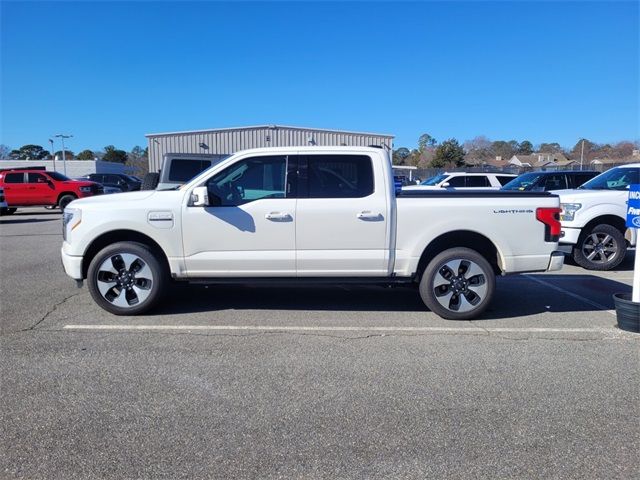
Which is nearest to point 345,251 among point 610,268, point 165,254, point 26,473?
point 165,254

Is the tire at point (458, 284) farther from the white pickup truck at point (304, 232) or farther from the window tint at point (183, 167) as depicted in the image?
the window tint at point (183, 167)

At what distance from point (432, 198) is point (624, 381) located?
103 inches

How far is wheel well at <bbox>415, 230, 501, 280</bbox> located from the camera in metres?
5.88

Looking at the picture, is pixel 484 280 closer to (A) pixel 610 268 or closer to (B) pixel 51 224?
(A) pixel 610 268

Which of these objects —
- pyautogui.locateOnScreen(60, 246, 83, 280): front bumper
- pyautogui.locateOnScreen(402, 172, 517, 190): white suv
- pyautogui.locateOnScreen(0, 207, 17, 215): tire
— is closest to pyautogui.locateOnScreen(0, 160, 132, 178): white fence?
pyautogui.locateOnScreen(0, 207, 17, 215): tire

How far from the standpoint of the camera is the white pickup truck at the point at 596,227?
346 inches

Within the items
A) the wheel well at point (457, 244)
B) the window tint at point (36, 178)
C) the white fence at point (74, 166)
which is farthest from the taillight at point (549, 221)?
the white fence at point (74, 166)

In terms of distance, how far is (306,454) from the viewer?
3.08 meters

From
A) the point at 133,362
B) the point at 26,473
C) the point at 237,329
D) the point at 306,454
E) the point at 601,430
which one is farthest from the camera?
the point at 237,329

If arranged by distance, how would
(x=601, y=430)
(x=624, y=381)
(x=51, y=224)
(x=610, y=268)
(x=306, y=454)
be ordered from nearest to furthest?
(x=306, y=454) < (x=601, y=430) < (x=624, y=381) < (x=610, y=268) < (x=51, y=224)

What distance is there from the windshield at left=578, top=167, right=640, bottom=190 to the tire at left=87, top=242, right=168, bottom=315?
8.26 metres

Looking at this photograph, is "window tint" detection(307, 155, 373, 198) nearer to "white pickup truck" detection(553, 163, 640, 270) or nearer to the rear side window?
"white pickup truck" detection(553, 163, 640, 270)

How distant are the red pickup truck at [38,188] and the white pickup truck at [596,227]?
1858 cm

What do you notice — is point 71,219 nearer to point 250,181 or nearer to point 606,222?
point 250,181
